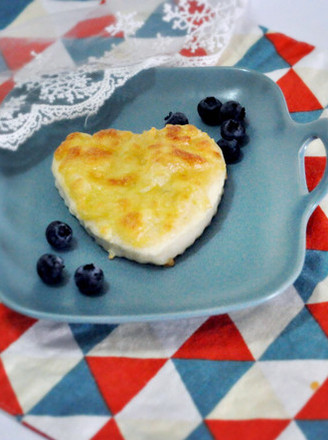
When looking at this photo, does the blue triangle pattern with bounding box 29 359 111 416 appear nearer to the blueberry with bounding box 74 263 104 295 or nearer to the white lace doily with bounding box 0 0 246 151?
the blueberry with bounding box 74 263 104 295

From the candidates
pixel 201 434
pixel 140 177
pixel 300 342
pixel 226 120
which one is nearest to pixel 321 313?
pixel 300 342

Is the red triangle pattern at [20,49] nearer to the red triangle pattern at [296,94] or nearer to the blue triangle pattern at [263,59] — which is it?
the blue triangle pattern at [263,59]

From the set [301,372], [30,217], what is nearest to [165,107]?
[30,217]

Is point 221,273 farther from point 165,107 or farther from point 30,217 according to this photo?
point 165,107

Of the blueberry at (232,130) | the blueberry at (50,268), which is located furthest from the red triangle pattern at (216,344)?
the blueberry at (232,130)

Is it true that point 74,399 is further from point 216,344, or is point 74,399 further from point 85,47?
point 85,47
